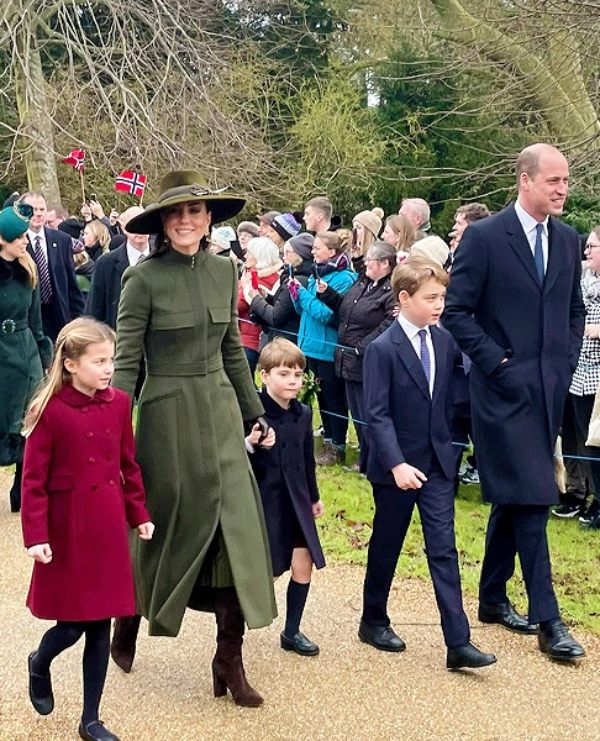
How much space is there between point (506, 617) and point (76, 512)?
2.44 meters

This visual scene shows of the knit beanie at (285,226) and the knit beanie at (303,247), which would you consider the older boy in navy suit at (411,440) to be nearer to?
the knit beanie at (303,247)

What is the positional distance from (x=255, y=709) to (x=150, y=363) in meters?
1.44

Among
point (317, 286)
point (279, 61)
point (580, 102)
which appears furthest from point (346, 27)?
point (317, 286)

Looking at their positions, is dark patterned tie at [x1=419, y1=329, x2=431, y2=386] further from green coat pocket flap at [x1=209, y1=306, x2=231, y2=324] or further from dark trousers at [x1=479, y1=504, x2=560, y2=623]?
green coat pocket flap at [x1=209, y1=306, x2=231, y2=324]

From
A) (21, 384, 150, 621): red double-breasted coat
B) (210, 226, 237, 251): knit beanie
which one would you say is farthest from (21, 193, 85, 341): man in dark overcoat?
(21, 384, 150, 621): red double-breasted coat

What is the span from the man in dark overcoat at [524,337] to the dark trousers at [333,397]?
13.6 feet

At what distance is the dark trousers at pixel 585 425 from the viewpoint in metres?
7.88

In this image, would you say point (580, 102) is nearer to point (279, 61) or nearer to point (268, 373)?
point (268, 373)

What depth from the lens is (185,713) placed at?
4.87 meters

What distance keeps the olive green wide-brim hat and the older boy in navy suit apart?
0.98 m

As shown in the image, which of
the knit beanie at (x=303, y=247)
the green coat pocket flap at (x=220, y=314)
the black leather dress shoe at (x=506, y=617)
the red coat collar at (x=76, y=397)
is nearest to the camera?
the red coat collar at (x=76, y=397)

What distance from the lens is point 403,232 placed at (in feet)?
31.0

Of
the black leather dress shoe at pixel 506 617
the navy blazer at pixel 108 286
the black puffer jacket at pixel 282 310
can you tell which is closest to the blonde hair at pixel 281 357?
the black leather dress shoe at pixel 506 617

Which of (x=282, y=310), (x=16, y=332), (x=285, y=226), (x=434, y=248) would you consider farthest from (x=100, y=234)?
(x=434, y=248)
